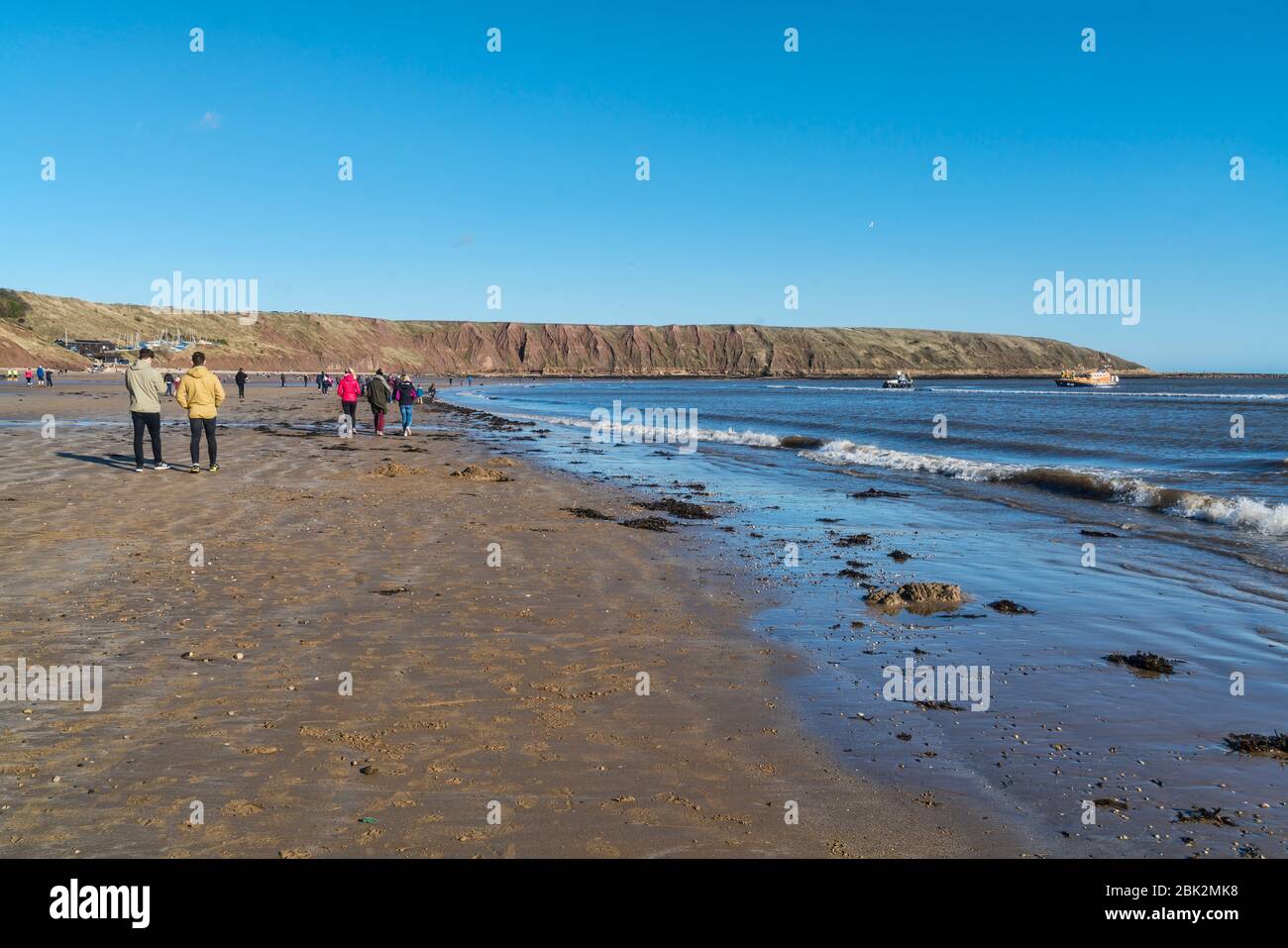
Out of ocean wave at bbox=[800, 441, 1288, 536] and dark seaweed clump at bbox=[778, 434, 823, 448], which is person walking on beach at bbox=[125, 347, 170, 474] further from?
dark seaweed clump at bbox=[778, 434, 823, 448]

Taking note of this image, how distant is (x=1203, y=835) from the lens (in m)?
3.88

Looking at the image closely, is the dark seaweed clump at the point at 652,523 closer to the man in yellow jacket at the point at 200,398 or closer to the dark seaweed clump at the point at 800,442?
the man in yellow jacket at the point at 200,398

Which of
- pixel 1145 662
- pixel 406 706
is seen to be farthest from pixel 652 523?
pixel 406 706

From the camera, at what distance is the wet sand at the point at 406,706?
3.77 m

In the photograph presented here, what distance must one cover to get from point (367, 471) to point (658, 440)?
1585 centimetres

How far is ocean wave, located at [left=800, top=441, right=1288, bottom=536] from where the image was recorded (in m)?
13.8

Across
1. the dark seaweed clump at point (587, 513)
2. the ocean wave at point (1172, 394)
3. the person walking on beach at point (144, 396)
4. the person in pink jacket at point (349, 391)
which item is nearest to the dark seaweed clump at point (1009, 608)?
the dark seaweed clump at point (587, 513)

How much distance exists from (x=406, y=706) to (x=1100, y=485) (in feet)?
57.1

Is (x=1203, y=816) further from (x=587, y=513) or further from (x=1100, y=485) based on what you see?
(x=1100, y=485)

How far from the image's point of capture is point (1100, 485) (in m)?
18.2

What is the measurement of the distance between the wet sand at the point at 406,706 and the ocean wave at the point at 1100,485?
31.5ft

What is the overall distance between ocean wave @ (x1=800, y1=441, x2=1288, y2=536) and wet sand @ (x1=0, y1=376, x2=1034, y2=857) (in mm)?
9595

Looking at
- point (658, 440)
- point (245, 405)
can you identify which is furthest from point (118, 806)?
point (245, 405)
